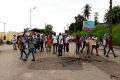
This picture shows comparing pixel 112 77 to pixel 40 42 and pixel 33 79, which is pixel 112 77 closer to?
pixel 33 79

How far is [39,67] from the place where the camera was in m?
17.8

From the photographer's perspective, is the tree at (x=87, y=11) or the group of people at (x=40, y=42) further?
the tree at (x=87, y=11)

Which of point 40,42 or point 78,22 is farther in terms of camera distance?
point 78,22

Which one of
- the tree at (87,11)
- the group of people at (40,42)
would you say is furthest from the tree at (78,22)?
the group of people at (40,42)

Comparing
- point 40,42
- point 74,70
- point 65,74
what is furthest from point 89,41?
point 65,74

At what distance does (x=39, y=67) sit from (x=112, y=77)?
4683mm

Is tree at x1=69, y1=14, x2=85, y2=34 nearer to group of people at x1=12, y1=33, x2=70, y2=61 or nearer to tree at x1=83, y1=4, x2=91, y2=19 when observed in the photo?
tree at x1=83, y1=4, x2=91, y2=19

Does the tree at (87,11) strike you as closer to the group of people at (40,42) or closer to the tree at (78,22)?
the tree at (78,22)

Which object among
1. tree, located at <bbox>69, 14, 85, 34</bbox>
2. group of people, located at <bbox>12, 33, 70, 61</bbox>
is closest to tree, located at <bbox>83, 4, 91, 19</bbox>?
tree, located at <bbox>69, 14, 85, 34</bbox>

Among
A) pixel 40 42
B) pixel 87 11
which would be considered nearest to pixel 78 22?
pixel 87 11

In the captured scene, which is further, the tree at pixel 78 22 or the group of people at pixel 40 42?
the tree at pixel 78 22

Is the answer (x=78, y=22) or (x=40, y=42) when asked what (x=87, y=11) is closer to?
(x=78, y=22)

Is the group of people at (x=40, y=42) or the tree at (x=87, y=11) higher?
the tree at (x=87, y=11)

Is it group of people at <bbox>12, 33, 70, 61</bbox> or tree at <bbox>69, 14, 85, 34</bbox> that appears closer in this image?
group of people at <bbox>12, 33, 70, 61</bbox>
